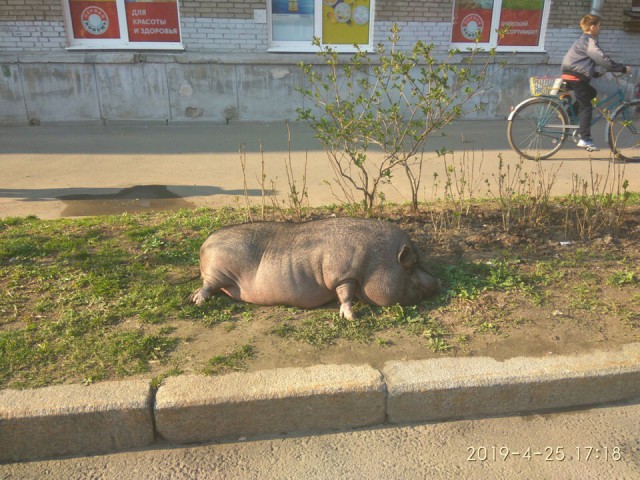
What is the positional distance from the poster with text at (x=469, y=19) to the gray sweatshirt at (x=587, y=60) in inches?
163

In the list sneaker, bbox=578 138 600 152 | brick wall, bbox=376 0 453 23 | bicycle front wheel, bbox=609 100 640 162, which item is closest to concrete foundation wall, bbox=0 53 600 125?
brick wall, bbox=376 0 453 23

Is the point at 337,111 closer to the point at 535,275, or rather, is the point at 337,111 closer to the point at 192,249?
the point at 192,249

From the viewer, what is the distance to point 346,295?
3420 mm

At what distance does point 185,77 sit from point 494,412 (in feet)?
31.4

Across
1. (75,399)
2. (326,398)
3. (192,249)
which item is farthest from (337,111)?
(75,399)

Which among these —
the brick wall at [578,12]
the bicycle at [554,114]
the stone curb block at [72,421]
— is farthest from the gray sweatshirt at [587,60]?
the stone curb block at [72,421]

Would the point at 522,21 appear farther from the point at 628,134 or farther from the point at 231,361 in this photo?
the point at 231,361

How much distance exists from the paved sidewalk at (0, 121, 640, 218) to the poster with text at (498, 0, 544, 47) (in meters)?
2.50

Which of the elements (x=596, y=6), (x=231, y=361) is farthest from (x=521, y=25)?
(x=231, y=361)

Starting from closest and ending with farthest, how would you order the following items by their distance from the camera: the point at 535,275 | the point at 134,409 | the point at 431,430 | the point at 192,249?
the point at 134,409
the point at 431,430
the point at 535,275
the point at 192,249

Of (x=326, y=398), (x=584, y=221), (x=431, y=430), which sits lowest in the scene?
(x=431, y=430)

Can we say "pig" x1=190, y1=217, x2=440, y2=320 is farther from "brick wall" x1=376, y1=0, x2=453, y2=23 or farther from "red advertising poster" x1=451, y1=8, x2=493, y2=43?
"red advertising poster" x1=451, y1=8, x2=493, y2=43

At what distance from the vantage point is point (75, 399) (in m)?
2.59

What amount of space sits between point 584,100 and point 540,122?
0.67m
